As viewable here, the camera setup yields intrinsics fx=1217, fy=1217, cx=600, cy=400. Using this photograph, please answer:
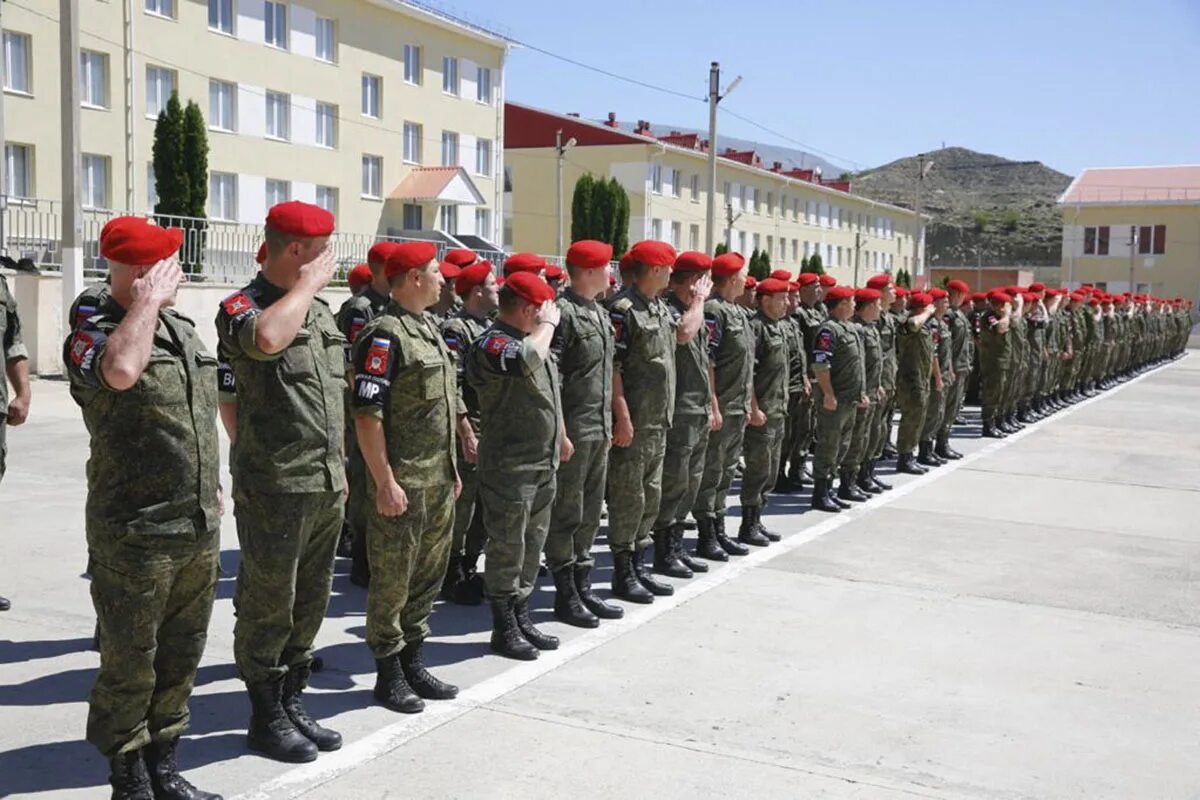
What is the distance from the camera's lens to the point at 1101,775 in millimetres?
4430

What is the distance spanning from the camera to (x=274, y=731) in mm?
4262

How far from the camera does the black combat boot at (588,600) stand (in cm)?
629

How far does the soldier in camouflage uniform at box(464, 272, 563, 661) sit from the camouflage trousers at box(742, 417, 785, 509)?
2.93 m

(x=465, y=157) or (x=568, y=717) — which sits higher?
(x=465, y=157)

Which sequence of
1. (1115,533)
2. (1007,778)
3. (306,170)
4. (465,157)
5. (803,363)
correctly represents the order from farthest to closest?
(465,157) < (306,170) < (803,363) < (1115,533) < (1007,778)

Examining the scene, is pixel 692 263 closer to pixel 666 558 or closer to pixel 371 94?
pixel 666 558

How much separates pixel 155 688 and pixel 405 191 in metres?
34.2

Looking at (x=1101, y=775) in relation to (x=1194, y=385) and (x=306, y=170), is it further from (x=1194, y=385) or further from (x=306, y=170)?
(x=306, y=170)

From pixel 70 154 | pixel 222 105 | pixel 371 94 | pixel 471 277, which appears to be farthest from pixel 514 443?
pixel 371 94

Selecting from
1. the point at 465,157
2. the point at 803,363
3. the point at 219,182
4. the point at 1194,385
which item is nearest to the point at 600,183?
the point at 465,157

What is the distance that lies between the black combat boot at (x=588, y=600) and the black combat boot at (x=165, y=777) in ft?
9.00

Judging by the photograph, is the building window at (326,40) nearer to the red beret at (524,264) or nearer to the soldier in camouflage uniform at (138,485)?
the red beret at (524,264)

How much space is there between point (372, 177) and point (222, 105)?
21.2 ft

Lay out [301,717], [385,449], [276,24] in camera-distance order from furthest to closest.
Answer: [276,24] < [385,449] < [301,717]
